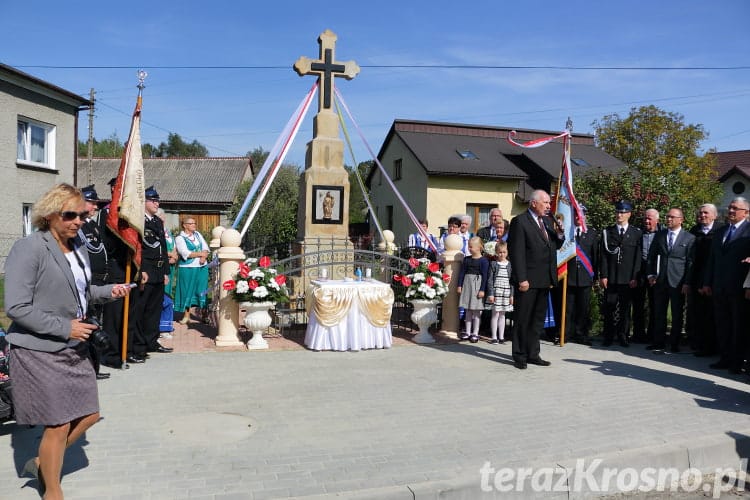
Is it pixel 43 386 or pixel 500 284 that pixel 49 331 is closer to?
pixel 43 386

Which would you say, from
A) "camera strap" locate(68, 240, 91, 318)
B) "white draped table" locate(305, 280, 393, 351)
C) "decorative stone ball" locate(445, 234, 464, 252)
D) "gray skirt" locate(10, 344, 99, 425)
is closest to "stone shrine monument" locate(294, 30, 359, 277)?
"decorative stone ball" locate(445, 234, 464, 252)

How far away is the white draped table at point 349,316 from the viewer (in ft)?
25.9

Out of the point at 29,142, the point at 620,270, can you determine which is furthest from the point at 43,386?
the point at 29,142

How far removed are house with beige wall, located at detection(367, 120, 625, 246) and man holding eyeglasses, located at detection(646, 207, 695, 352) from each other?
1537cm

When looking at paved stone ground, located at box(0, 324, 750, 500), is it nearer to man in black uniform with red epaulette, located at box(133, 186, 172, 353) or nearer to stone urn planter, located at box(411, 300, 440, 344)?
man in black uniform with red epaulette, located at box(133, 186, 172, 353)

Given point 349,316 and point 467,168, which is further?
point 467,168

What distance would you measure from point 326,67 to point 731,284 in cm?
777

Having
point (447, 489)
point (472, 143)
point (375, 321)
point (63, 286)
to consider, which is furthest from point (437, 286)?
point (472, 143)

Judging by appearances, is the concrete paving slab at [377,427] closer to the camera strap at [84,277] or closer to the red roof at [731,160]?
the camera strap at [84,277]

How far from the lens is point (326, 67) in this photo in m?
11.2

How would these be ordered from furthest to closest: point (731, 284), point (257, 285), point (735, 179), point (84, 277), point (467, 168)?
1. point (735, 179)
2. point (467, 168)
3. point (257, 285)
4. point (731, 284)
5. point (84, 277)

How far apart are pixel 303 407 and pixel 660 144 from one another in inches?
1024

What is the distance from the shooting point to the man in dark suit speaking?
23.6 feet

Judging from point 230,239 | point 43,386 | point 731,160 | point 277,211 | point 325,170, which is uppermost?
point 731,160
